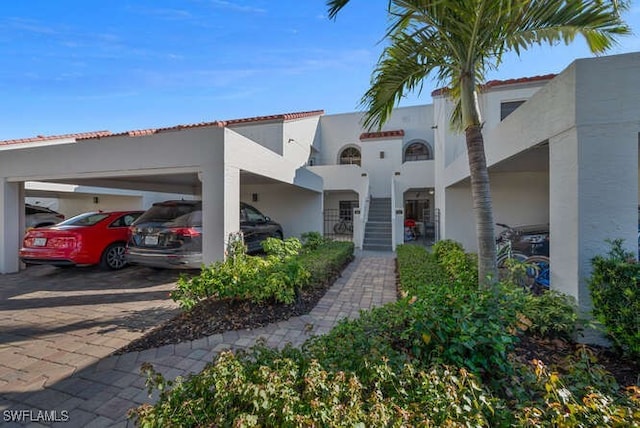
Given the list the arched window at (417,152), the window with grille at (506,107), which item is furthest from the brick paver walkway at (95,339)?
the arched window at (417,152)

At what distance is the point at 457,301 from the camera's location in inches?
93.7

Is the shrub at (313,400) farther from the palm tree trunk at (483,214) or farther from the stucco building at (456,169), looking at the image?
the stucco building at (456,169)

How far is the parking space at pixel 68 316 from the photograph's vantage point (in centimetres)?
294

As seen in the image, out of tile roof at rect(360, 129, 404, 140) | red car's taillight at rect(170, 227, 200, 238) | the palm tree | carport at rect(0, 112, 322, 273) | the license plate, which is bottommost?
the license plate

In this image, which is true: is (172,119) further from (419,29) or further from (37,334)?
(419,29)

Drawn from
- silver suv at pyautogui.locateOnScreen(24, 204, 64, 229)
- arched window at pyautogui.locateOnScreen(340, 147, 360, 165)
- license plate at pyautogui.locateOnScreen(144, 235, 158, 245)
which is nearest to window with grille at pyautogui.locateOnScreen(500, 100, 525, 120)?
license plate at pyautogui.locateOnScreen(144, 235, 158, 245)

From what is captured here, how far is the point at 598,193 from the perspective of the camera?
288cm

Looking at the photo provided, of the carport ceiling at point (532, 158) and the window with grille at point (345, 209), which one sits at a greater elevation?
the carport ceiling at point (532, 158)

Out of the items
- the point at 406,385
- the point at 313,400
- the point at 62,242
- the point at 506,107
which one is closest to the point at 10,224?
the point at 62,242

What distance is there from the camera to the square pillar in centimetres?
283

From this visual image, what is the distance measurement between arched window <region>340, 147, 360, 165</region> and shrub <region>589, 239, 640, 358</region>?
16.4m

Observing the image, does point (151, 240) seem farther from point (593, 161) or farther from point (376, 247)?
point (376, 247)

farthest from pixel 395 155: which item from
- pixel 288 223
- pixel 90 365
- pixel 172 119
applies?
pixel 90 365

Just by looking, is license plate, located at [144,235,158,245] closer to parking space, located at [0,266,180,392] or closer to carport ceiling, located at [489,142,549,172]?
parking space, located at [0,266,180,392]
